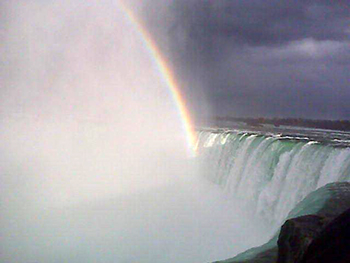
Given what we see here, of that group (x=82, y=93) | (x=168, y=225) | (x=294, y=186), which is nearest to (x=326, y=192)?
(x=294, y=186)

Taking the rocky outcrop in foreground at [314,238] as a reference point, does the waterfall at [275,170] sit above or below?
Answer: above

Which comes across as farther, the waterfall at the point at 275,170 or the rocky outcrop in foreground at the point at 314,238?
the waterfall at the point at 275,170

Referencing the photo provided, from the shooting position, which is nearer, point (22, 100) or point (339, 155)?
point (339, 155)

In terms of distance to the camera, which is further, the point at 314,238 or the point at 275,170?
the point at 275,170

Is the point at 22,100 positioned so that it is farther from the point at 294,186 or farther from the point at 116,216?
the point at 294,186

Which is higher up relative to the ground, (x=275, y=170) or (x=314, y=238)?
(x=275, y=170)
